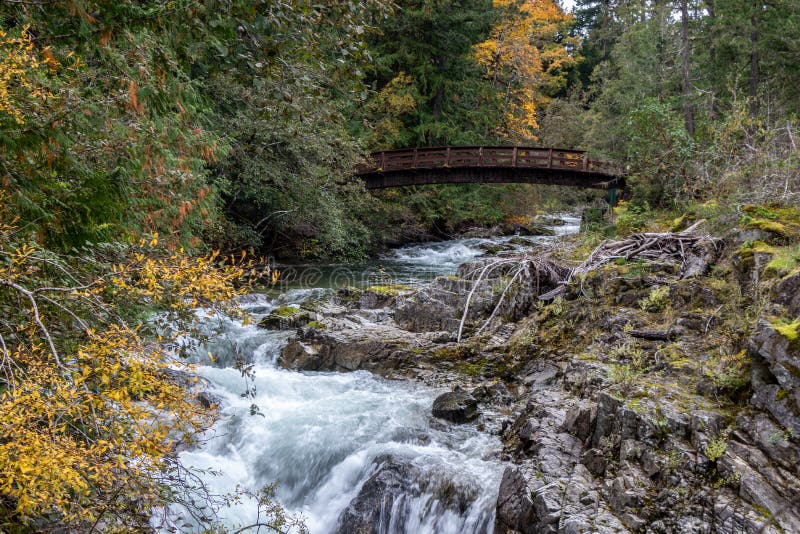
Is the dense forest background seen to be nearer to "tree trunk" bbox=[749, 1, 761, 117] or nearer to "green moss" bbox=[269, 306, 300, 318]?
"tree trunk" bbox=[749, 1, 761, 117]

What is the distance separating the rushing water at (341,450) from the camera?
19.2ft

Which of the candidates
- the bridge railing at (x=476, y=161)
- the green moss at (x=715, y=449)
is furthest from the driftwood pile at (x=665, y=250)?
the bridge railing at (x=476, y=161)

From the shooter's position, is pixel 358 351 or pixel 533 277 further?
pixel 533 277

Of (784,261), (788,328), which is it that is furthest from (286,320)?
(788,328)

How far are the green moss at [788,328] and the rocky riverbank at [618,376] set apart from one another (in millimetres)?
18

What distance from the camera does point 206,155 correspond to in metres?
9.45

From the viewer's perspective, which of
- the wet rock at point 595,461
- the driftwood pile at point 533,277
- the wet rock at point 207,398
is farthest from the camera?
the driftwood pile at point 533,277

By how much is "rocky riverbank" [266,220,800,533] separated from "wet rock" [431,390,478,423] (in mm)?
20

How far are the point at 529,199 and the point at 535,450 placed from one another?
28166 millimetres

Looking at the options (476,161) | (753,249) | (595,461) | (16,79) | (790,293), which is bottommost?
(595,461)

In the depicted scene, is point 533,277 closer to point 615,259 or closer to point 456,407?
point 615,259

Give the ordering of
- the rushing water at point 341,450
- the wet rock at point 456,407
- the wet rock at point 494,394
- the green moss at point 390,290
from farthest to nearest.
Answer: the green moss at point 390,290, the wet rock at point 494,394, the wet rock at point 456,407, the rushing water at point 341,450

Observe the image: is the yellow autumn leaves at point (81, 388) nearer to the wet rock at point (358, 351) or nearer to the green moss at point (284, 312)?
the wet rock at point (358, 351)

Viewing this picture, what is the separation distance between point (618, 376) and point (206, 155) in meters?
7.64
